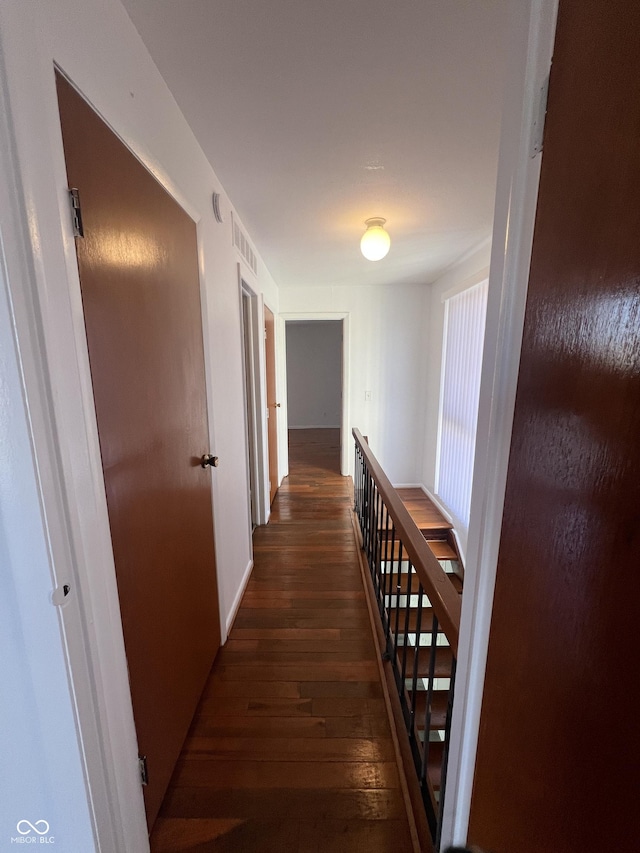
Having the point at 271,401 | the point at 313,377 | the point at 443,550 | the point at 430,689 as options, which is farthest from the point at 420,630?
the point at 313,377

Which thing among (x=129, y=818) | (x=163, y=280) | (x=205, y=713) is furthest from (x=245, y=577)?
(x=163, y=280)

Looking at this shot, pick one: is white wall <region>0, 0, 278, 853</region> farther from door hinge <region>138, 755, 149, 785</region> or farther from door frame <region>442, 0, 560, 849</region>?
door frame <region>442, 0, 560, 849</region>

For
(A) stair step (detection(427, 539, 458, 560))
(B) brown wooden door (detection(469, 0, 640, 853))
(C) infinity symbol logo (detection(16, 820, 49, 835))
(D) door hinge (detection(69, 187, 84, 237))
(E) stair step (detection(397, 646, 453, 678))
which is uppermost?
(D) door hinge (detection(69, 187, 84, 237))

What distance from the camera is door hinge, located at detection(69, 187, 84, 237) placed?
70 centimetres

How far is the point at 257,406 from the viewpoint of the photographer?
2.90 metres

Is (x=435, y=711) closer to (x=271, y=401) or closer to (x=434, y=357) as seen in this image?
(x=271, y=401)

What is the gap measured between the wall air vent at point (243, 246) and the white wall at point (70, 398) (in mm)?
975

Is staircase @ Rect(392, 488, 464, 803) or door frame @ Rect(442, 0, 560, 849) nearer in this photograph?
door frame @ Rect(442, 0, 560, 849)

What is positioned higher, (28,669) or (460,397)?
(460,397)

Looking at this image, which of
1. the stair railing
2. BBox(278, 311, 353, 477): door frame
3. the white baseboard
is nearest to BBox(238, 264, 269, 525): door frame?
the white baseboard

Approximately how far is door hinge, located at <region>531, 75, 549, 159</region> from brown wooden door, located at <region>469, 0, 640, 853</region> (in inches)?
0.5

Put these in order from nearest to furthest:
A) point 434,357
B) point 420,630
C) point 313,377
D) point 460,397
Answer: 1. point 420,630
2. point 460,397
3. point 434,357
4. point 313,377

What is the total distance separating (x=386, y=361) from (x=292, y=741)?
365cm

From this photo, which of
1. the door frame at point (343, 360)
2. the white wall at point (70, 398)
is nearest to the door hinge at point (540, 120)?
the white wall at point (70, 398)
